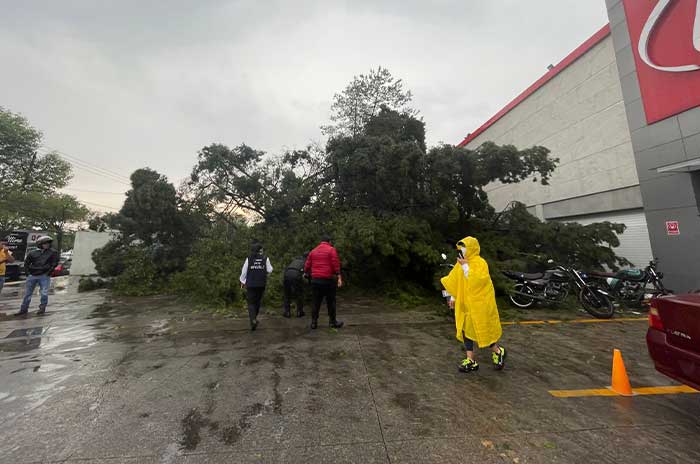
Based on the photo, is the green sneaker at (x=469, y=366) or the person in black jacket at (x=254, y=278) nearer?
the green sneaker at (x=469, y=366)

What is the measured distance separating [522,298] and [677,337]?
5.00m

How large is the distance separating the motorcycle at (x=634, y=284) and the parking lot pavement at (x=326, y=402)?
7.65ft

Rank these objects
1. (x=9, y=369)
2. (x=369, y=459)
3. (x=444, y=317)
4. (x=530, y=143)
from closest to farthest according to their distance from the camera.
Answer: (x=369, y=459)
(x=9, y=369)
(x=444, y=317)
(x=530, y=143)

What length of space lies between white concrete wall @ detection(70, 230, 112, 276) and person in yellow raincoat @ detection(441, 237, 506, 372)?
20964mm

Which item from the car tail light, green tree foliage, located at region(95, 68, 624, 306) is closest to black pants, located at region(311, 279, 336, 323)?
green tree foliage, located at region(95, 68, 624, 306)

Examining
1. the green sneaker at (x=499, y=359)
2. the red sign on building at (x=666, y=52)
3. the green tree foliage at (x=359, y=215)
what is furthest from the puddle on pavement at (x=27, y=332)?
the red sign on building at (x=666, y=52)

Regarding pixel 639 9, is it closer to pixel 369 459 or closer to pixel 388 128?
pixel 388 128

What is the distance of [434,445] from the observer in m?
2.17

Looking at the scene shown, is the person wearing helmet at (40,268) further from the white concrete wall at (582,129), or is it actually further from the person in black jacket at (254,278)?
the white concrete wall at (582,129)

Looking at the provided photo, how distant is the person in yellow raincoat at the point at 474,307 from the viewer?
339 centimetres

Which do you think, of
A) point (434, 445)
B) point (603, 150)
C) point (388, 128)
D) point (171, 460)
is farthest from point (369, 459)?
point (603, 150)

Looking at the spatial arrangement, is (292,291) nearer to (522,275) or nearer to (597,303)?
(522,275)

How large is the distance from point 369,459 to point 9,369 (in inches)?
185

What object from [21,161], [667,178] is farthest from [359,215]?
[21,161]
